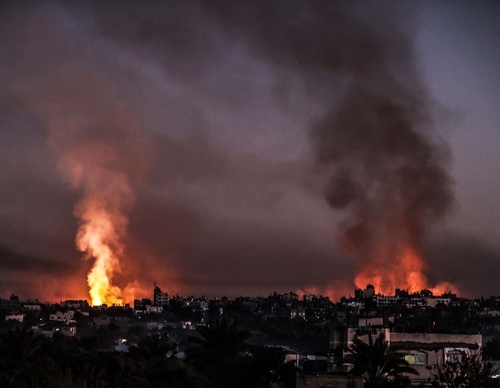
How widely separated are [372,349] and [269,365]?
5.24 metres

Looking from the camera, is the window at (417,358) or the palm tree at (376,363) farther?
the window at (417,358)

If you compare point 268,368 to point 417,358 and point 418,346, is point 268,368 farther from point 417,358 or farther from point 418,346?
point 418,346

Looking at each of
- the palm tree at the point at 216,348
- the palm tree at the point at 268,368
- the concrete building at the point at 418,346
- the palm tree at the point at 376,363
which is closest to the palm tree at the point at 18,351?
the palm tree at the point at 216,348

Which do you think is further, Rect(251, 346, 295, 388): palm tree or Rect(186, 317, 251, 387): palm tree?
Rect(186, 317, 251, 387): palm tree

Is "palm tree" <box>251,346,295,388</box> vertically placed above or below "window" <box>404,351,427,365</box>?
below

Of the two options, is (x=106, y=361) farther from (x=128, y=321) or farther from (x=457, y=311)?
(x=457, y=311)

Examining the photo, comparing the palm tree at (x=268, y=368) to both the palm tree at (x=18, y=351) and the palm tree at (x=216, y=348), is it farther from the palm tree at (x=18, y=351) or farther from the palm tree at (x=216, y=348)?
the palm tree at (x=18, y=351)

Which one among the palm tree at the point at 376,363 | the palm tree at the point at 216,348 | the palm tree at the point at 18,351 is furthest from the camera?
the palm tree at the point at 216,348

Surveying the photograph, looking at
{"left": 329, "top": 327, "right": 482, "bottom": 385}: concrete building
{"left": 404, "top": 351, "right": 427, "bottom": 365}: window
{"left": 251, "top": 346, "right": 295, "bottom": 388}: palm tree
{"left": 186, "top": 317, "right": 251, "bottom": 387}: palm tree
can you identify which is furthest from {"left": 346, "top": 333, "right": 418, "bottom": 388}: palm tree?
{"left": 404, "top": 351, "right": 427, "bottom": 365}: window

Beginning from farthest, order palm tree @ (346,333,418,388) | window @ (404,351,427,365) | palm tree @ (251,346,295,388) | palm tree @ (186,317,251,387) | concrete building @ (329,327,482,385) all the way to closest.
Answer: window @ (404,351,427,365), concrete building @ (329,327,482,385), palm tree @ (186,317,251,387), palm tree @ (251,346,295,388), palm tree @ (346,333,418,388)

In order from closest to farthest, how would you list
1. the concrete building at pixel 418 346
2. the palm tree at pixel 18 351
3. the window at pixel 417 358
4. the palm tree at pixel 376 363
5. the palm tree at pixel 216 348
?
the palm tree at pixel 18 351 → the palm tree at pixel 376 363 → the palm tree at pixel 216 348 → the concrete building at pixel 418 346 → the window at pixel 417 358

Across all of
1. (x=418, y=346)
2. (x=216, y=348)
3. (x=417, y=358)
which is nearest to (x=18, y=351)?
(x=216, y=348)

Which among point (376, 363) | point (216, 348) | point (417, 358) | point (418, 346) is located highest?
point (418, 346)

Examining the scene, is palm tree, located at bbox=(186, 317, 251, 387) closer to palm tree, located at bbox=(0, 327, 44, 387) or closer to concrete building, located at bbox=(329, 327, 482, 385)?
concrete building, located at bbox=(329, 327, 482, 385)
